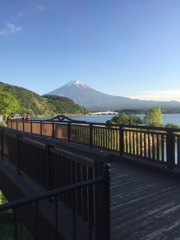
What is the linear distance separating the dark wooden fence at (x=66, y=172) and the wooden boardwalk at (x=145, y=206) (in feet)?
1.64

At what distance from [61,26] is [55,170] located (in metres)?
23.3

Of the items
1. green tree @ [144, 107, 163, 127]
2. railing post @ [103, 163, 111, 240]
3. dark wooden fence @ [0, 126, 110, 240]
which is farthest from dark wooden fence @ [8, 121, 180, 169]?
green tree @ [144, 107, 163, 127]

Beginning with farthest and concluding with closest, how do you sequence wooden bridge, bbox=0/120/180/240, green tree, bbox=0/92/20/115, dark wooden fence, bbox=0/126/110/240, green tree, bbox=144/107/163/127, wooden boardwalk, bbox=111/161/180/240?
green tree, bbox=0/92/20/115, green tree, bbox=144/107/163/127, wooden boardwalk, bbox=111/161/180/240, wooden bridge, bbox=0/120/180/240, dark wooden fence, bbox=0/126/110/240

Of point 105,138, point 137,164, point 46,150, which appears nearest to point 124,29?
point 105,138

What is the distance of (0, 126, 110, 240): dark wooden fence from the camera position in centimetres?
260

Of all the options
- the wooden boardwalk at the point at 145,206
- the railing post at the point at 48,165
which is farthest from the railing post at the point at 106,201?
the railing post at the point at 48,165

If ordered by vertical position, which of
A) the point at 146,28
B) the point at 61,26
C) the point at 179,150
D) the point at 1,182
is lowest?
the point at 1,182

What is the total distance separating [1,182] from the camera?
626 centimetres

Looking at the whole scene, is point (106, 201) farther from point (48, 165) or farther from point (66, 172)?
point (48, 165)

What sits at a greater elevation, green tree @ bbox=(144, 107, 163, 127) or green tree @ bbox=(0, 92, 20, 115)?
green tree @ bbox=(0, 92, 20, 115)

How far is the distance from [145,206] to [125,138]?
3.62 meters

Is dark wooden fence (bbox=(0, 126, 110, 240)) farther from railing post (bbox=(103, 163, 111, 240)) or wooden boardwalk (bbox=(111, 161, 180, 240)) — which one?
wooden boardwalk (bbox=(111, 161, 180, 240))

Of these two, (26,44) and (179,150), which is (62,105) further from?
(179,150)

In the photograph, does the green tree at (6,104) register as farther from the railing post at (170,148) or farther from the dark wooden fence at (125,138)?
the railing post at (170,148)
